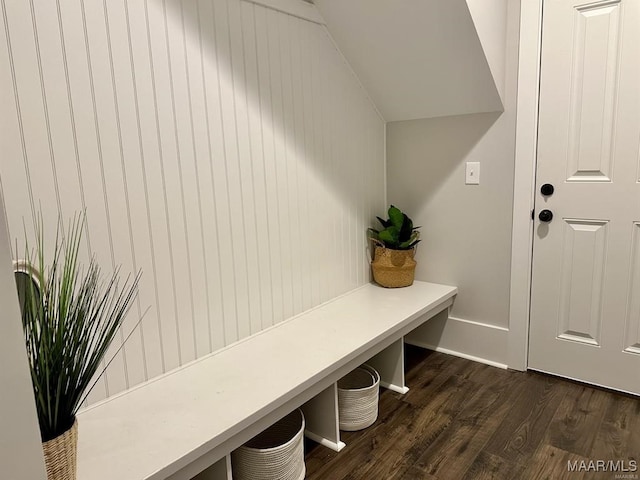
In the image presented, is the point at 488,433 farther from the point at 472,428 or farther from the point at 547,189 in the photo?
the point at 547,189

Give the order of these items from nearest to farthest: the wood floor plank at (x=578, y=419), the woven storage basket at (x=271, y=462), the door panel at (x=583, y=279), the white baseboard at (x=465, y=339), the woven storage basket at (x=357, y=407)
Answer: the woven storage basket at (x=271, y=462)
the wood floor plank at (x=578, y=419)
the woven storage basket at (x=357, y=407)
the door panel at (x=583, y=279)
the white baseboard at (x=465, y=339)

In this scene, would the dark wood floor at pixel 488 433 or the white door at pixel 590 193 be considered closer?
the dark wood floor at pixel 488 433

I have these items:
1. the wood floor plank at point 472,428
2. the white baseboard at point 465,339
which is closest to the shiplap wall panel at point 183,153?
the white baseboard at point 465,339

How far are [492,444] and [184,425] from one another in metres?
1.22

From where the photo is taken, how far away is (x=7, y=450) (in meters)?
0.75

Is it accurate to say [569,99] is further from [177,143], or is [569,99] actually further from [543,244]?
[177,143]

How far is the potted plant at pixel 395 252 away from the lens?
2.51m

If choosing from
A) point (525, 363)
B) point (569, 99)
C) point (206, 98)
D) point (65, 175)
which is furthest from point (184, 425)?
point (569, 99)

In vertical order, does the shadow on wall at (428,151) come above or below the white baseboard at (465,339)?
above

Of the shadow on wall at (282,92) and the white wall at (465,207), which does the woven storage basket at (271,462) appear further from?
the white wall at (465,207)

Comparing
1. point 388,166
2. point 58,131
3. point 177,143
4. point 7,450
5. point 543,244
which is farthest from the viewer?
point 388,166

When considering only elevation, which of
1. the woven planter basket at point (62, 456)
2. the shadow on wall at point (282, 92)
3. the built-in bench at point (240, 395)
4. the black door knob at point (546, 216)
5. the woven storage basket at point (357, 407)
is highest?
the shadow on wall at point (282, 92)

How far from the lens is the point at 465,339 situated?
8.43 feet

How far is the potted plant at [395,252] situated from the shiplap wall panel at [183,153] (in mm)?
307
